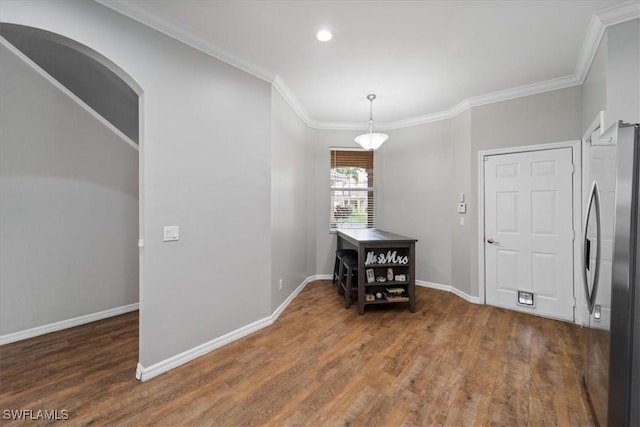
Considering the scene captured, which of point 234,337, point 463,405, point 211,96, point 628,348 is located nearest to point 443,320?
point 463,405

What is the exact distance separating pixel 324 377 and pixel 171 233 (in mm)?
1626

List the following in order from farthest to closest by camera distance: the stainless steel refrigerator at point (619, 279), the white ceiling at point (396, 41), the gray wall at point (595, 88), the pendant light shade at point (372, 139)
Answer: the pendant light shade at point (372, 139) < the gray wall at point (595, 88) < the white ceiling at point (396, 41) < the stainless steel refrigerator at point (619, 279)

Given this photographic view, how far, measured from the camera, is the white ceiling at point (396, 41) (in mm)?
2016

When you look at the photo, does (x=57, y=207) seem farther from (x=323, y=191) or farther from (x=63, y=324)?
(x=323, y=191)

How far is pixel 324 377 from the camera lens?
6.70ft

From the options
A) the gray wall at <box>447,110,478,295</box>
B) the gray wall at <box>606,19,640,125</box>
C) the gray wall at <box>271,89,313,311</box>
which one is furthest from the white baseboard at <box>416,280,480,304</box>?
the gray wall at <box>606,19,640,125</box>

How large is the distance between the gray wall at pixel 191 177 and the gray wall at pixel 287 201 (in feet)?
0.57

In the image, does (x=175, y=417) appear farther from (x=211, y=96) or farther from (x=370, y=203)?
(x=370, y=203)

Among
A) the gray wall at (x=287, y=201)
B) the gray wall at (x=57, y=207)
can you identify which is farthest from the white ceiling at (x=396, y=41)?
the gray wall at (x=57, y=207)

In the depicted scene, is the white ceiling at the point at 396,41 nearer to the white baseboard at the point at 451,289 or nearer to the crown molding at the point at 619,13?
the crown molding at the point at 619,13

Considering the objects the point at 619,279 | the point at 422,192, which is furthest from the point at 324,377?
the point at 422,192

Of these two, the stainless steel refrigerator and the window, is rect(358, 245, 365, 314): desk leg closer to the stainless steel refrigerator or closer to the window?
the window

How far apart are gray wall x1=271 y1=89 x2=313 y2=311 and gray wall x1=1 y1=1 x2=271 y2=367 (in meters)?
0.17

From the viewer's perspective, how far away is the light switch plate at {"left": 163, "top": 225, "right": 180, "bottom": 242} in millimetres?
2107
